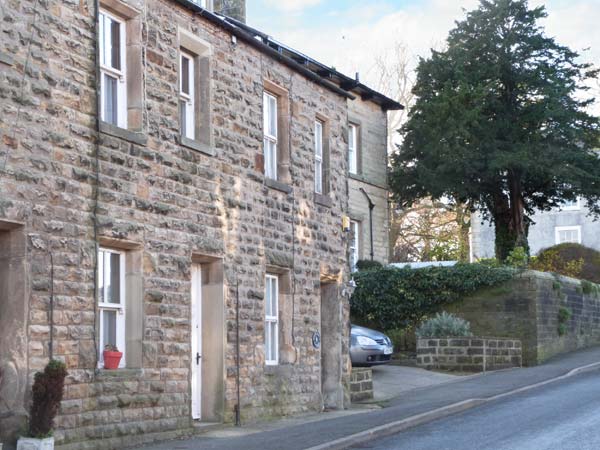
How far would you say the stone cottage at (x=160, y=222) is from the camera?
12258 mm

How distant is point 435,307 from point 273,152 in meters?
13.2

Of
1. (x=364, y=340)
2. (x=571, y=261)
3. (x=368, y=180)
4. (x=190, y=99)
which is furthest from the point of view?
(x=571, y=261)

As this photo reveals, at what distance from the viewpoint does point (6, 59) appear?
11.9 meters

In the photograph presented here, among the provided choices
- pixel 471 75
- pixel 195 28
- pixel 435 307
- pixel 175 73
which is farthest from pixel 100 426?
pixel 471 75

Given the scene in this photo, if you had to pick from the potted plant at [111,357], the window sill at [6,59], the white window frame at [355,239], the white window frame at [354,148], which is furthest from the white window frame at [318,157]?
the white window frame at [354,148]

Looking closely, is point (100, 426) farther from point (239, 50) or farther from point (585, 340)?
point (585, 340)

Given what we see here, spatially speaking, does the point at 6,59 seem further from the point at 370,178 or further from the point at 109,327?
the point at 370,178

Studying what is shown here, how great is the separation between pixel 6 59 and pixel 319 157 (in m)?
9.32

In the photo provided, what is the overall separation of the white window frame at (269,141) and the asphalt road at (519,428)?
5.03 meters

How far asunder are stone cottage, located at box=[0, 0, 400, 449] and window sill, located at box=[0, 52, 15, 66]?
0.8 inches

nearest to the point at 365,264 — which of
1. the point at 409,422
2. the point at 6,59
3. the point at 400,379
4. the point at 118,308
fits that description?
the point at 400,379

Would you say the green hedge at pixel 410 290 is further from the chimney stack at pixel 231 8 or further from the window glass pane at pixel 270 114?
the window glass pane at pixel 270 114

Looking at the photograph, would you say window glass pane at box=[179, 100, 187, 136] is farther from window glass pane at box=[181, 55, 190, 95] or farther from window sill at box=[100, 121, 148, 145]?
window sill at box=[100, 121, 148, 145]

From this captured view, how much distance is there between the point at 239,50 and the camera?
17.3 m
